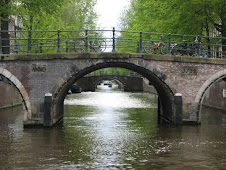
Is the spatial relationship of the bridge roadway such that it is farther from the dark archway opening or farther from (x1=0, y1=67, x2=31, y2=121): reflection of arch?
the dark archway opening

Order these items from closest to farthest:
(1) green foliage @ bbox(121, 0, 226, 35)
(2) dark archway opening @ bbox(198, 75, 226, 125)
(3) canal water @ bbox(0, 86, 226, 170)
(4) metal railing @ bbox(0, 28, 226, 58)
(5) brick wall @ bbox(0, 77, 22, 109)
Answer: (3) canal water @ bbox(0, 86, 226, 170), (4) metal railing @ bbox(0, 28, 226, 58), (1) green foliage @ bbox(121, 0, 226, 35), (2) dark archway opening @ bbox(198, 75, 226, 125), (5) brick wall @ bbox(0, 77, 22, 109)

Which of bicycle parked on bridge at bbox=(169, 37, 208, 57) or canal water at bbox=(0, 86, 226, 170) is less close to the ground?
bicycle parked on bridge at bbox=(169, 37, 208, 57)

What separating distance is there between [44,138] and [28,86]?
3230mm

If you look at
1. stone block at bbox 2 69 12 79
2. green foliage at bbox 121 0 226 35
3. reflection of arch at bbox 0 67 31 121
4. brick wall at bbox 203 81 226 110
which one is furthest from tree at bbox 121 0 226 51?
stone block at bbox 2 69 12 79

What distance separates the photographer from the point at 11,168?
9.77m

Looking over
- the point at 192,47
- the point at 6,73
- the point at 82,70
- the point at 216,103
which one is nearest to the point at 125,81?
the point at 216,103

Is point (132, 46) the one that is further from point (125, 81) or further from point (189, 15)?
point (125, 81)

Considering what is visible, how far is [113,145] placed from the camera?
1266cm

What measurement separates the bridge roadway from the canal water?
883 millimetres

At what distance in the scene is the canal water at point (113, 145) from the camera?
10297mm

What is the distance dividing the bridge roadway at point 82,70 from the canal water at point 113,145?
883 millimetres

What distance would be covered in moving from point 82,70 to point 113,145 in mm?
4843

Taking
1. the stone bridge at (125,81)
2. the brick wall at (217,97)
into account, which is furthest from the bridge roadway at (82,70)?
the stone bridge at (125,81)

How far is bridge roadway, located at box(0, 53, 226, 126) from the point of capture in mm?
16281
